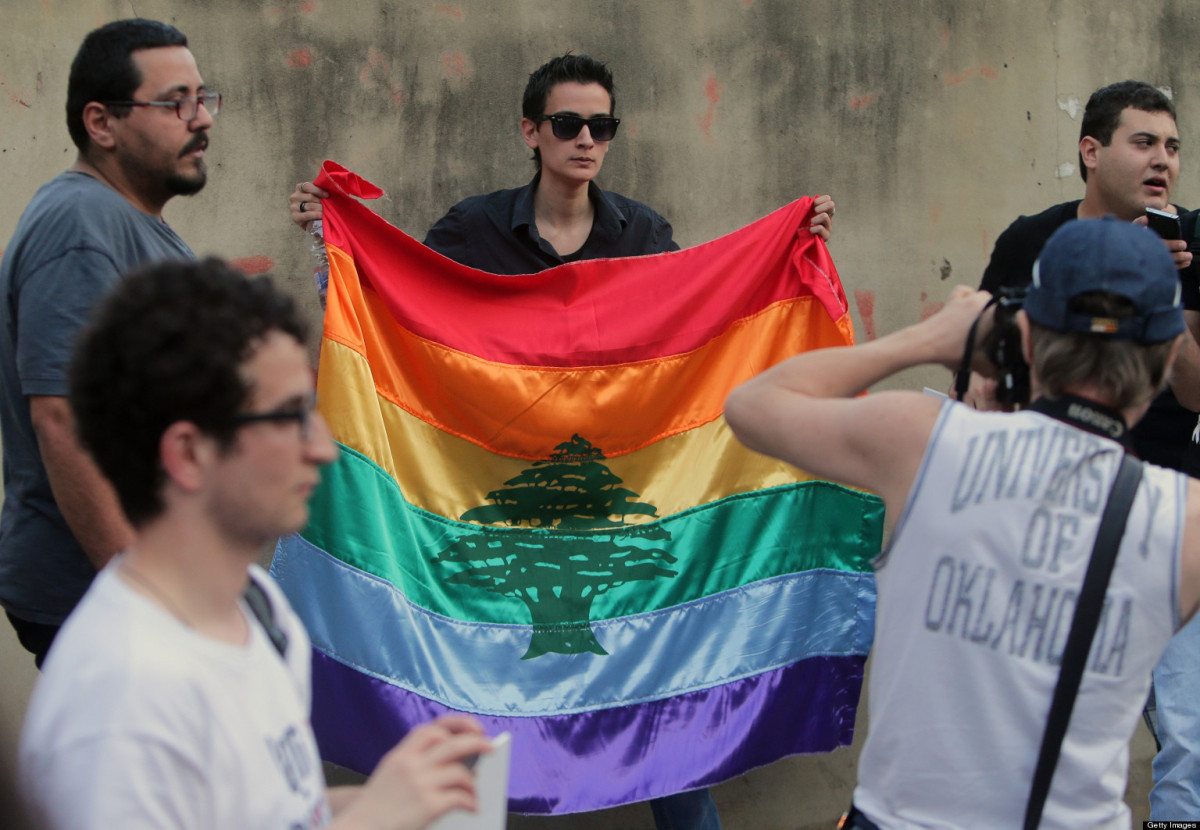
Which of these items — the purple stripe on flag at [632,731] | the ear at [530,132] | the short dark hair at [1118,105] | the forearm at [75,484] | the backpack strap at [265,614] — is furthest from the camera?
the ear at [530,132]

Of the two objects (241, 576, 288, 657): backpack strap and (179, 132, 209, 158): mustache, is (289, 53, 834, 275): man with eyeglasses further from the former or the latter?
(241, 576, 288, 657): backpack strap

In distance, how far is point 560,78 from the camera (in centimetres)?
353

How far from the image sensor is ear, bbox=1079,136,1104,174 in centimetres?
346

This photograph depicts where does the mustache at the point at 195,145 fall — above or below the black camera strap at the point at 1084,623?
above

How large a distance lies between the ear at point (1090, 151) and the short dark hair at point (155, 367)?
2992 mm

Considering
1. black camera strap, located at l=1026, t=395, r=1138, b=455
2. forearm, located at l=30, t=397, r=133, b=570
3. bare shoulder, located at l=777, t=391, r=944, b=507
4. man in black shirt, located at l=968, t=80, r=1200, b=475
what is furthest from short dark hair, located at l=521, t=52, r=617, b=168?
black camera strap, located at l=1026, t=395, r=1138, b=455

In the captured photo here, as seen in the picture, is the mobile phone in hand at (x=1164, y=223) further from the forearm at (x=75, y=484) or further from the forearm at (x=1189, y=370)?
the forearm at (x=75, y=484)

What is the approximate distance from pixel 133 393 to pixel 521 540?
216 cm

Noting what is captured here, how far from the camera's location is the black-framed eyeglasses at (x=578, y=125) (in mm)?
3461

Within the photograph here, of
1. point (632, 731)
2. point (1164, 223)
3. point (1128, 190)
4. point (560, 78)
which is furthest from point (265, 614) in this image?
point (1128, 190)

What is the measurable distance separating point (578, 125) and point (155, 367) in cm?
249

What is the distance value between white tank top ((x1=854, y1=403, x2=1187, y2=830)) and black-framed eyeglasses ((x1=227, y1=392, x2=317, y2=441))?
826 millimetres

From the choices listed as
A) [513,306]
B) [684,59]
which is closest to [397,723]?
[513,306]

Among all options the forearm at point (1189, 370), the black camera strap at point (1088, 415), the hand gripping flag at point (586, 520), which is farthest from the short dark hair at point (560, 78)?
the black camera strap at point (1088, 415)
